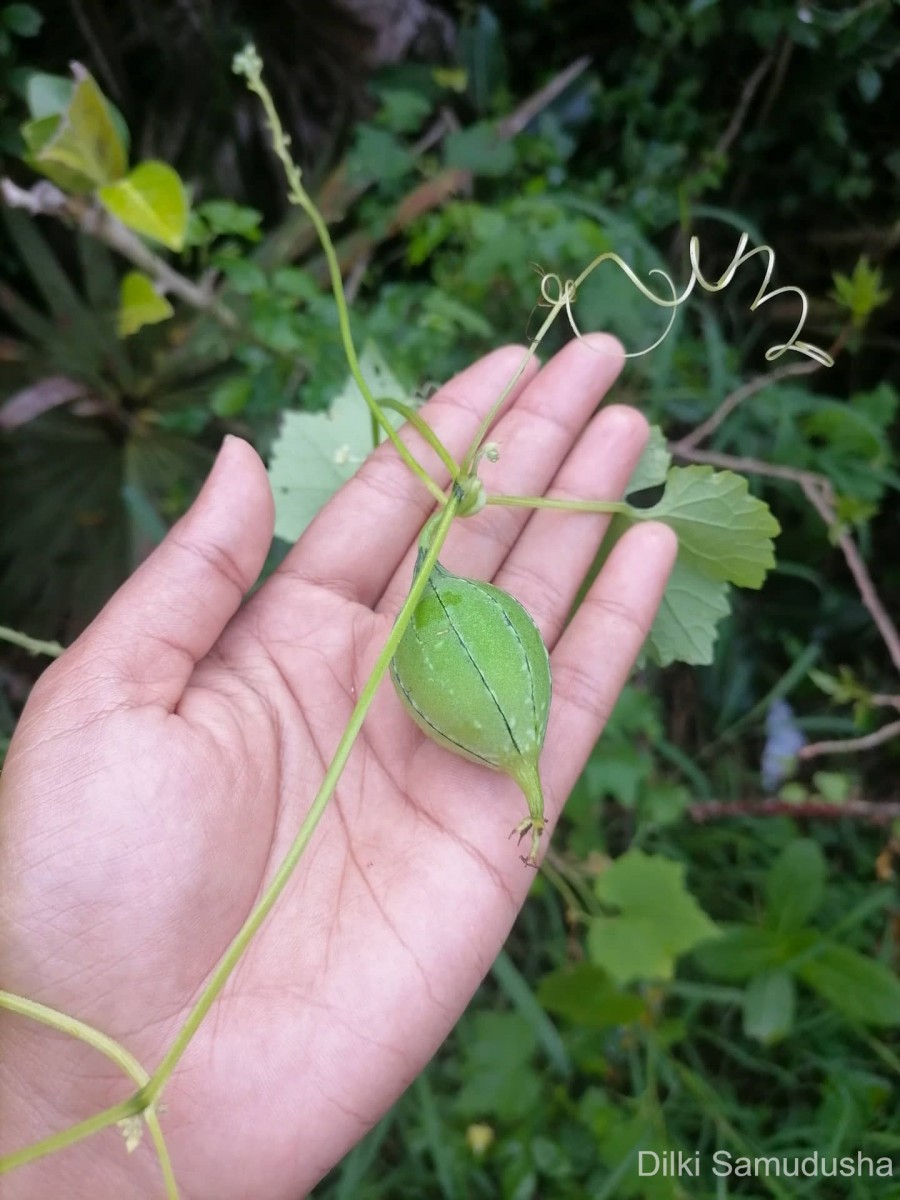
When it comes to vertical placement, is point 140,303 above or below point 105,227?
below

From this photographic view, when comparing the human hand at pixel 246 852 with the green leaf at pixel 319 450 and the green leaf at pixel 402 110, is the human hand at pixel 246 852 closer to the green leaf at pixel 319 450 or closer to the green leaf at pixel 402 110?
the green leaf at pixel 319 450

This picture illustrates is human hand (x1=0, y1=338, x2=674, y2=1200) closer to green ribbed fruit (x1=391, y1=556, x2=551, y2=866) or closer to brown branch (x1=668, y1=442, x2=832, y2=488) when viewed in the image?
green ribbed fruit (x1=391, y1=556, x2=551, y2=866)

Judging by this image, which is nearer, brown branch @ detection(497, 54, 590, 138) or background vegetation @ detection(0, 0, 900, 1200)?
background vegetation @ detection(0, 0, 900, 1200)

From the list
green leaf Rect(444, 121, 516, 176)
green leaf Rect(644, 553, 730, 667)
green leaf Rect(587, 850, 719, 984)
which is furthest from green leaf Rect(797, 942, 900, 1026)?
green leaf Rect(444, 121, 516, 176)

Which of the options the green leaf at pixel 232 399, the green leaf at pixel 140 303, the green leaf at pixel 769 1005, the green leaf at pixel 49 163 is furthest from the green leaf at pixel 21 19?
the green leaf at pixel 769 1005

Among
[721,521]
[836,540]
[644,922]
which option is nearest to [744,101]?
[836,540]

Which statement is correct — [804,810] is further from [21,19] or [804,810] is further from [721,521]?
[21,19]
